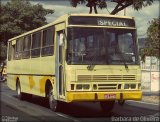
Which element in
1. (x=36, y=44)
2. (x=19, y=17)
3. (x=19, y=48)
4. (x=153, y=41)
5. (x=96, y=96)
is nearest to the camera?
(x=96, y=96)

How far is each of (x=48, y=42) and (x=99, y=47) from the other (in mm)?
2774

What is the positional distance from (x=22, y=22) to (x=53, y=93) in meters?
40.1

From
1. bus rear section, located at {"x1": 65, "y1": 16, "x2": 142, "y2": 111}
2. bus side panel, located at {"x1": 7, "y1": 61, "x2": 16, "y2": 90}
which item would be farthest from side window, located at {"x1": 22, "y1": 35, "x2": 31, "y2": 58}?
bus rear section, located at {"x1": 65, "y1": 16, "x2": 142, "y2": 111}

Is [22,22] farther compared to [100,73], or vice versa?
[22,22]

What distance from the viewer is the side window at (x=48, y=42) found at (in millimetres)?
16263

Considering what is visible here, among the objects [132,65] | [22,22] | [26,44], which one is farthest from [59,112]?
[22,22]

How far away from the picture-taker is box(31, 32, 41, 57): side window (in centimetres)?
1817

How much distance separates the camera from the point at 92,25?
14805 mm

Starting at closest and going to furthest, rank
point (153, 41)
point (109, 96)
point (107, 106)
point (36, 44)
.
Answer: point (109, 96) → point (107, 106) → point (36, 44) → point (153, 41)

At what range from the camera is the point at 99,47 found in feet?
47.9

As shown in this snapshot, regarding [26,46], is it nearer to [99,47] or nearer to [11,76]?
[11,76]

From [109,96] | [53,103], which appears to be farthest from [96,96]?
[53,103]

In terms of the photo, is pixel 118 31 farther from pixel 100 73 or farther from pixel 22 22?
pixel 22 22

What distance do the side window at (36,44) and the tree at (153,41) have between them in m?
6.62
